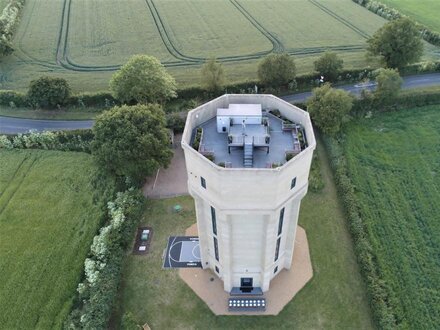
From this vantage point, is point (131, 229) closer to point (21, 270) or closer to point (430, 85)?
point (21, 270)

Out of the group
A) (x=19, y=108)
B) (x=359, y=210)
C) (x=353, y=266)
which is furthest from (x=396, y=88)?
(x=19, y=108)

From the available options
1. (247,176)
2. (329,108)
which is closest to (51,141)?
(247,176)

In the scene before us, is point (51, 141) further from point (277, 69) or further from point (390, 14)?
point (390, 14)

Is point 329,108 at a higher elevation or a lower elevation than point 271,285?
higher

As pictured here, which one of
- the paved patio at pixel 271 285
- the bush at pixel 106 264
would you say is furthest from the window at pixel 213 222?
the bush at pixel 106 264

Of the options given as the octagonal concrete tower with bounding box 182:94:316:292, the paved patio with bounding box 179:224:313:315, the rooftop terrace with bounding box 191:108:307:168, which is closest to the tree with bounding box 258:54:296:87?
the octagonal concrete tower with bounding box 182:94:316:292

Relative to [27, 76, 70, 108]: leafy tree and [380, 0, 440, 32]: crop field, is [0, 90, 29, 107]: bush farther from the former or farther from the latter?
[380, 0, 440, 32]: crop field
